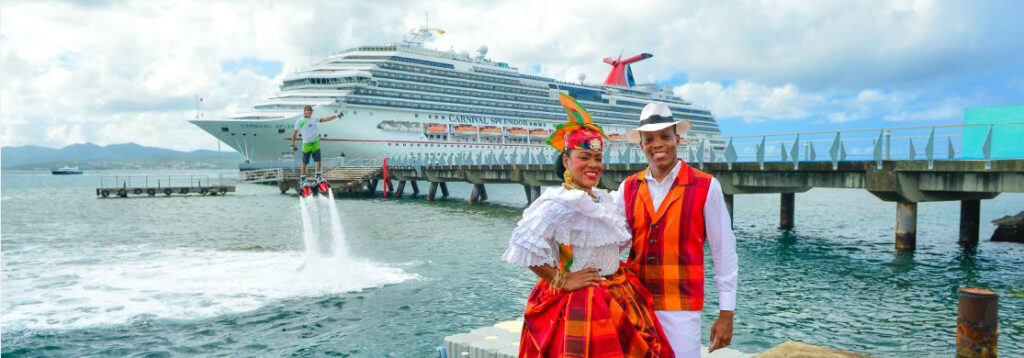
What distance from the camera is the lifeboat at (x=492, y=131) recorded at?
67.0 meters

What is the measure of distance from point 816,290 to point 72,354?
1184 centimetres

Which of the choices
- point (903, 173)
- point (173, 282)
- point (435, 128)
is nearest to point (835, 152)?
point (903, 173)

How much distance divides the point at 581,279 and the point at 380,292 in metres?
8.97

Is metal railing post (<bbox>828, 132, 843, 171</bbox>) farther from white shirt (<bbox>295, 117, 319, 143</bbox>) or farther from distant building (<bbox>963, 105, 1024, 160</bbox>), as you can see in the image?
white shirt (<bbox>295, 117, 319, 143</bbox>)

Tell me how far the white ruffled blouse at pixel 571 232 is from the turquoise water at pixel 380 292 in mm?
5365

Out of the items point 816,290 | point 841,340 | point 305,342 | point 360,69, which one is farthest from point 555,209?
point 360,69

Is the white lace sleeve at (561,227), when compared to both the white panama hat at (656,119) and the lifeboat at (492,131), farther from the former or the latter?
the lifeboat at (492,131)

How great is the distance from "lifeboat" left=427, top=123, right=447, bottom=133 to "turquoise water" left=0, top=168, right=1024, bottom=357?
40.6 metres

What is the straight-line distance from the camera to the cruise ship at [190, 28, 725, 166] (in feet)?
182

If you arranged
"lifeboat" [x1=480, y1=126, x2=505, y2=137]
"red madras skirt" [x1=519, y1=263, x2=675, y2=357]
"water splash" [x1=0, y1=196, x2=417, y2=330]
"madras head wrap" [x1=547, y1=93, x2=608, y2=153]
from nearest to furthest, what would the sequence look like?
"red madras skirt" [x1=519, y1=263, x2=675, y2=357] < "madras head wrap" [x1=547, y1=93, x2=608, y2=153] < "water splash" [x1=0, y1=196, x2=417, y2=330] < "lifeboat" [x1=480, y1=126, x2=505, y2=137]

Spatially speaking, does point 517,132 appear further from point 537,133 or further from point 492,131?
point 492,131

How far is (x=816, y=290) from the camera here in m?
11.6

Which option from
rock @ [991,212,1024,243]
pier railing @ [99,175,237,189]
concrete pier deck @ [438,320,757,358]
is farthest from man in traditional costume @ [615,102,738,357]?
pier railing @ [99,175,237,189]

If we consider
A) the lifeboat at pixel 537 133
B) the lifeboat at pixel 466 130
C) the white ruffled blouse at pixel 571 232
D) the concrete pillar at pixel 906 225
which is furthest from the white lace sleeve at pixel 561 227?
the lifeboat at pixel 537 133
